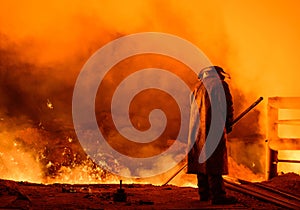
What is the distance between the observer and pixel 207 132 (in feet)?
18.5

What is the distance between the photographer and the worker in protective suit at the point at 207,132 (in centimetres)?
550

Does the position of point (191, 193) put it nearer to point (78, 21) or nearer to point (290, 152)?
point (290, 152)

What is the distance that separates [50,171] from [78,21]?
480cm

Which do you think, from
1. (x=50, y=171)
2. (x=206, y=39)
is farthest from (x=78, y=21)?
(x=50, y=171)

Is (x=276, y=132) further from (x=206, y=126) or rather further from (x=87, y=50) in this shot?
(x=87, y=50)

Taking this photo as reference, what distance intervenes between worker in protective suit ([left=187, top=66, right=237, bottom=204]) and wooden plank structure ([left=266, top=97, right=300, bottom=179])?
11.7ft

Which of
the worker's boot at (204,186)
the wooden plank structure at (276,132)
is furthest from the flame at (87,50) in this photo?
the worker's boot at (204,186)

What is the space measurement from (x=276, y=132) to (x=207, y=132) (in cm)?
396

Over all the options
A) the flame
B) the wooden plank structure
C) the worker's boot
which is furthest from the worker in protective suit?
the flame

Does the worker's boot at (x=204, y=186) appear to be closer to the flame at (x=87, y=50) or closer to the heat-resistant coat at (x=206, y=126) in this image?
the heat-resistant coat at (x=206, y=126)

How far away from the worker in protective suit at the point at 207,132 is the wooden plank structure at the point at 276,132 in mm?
3564

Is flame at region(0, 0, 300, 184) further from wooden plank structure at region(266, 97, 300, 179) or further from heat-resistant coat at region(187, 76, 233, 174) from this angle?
heat-resistant coat at region(187, 76, 233, 174)

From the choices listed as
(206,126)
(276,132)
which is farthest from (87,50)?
(206,126)

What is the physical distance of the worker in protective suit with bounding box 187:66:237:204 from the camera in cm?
550
